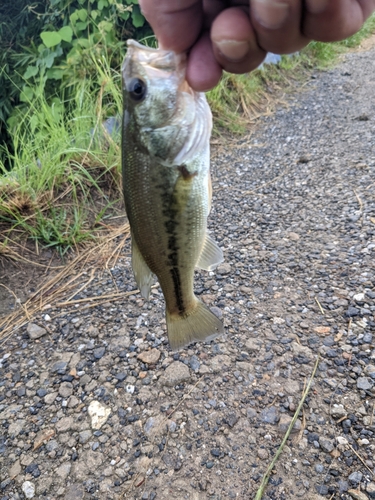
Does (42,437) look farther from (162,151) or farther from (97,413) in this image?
(162,151)

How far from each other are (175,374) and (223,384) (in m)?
0.28

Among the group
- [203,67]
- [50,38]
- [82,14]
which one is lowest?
[50,38]

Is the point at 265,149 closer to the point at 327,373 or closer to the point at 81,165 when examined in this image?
the point at 81,165

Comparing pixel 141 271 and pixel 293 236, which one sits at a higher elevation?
pixel 141 271

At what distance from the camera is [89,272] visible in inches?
130

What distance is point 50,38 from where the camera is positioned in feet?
16.9

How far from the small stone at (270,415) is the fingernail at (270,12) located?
5.96 ft

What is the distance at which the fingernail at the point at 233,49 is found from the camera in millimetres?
1262

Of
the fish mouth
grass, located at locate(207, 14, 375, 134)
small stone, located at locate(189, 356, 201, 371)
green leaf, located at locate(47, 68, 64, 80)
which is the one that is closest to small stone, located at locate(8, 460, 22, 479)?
small stone, located at locate(189, 356, 201, 371)

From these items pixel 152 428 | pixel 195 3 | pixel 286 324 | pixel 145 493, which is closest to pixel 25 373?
pixel 152 428

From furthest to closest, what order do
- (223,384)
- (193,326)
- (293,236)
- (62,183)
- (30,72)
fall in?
(30,72), (62,183), (293,236), (223,384), (193,326)

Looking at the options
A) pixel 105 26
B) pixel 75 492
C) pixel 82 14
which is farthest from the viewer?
pixel 82 14

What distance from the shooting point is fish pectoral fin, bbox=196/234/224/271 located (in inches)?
67.5

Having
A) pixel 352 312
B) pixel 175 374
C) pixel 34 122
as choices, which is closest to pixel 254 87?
pixel 34 122
